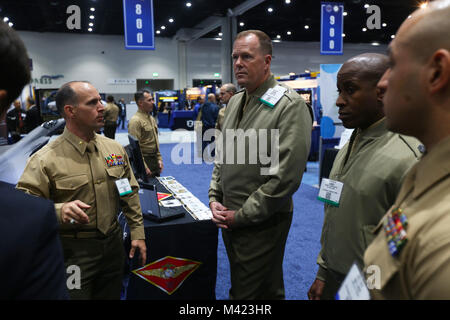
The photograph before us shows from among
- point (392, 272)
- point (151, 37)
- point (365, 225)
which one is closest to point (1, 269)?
point (392, 272)

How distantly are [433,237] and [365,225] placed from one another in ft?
2.22

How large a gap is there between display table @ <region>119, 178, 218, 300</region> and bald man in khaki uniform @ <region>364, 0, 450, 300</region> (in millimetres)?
1667

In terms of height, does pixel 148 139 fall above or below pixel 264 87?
below

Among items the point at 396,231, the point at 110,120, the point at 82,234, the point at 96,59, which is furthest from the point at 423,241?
the point at 96,59

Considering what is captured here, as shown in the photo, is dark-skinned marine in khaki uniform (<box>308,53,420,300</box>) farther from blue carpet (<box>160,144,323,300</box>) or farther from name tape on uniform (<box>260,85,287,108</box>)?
blue carpet (<box>160,144,323,300</box>)

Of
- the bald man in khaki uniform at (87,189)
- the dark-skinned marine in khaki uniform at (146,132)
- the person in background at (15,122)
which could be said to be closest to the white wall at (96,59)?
the person in background at (15,122)

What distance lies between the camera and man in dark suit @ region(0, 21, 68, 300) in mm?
550

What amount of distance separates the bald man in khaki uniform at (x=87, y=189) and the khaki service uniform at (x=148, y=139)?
2.25 metres

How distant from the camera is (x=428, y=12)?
0.61 m

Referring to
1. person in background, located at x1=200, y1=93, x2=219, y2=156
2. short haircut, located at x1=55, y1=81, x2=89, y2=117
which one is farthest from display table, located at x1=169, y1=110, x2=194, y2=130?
short haircut, located at x1=55, y1=81, x2=89, y2=117

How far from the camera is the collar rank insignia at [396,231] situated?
61cm

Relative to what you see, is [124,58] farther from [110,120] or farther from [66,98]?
[66,98]

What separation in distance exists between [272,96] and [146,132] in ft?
9.30

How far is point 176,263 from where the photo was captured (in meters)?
2.24
